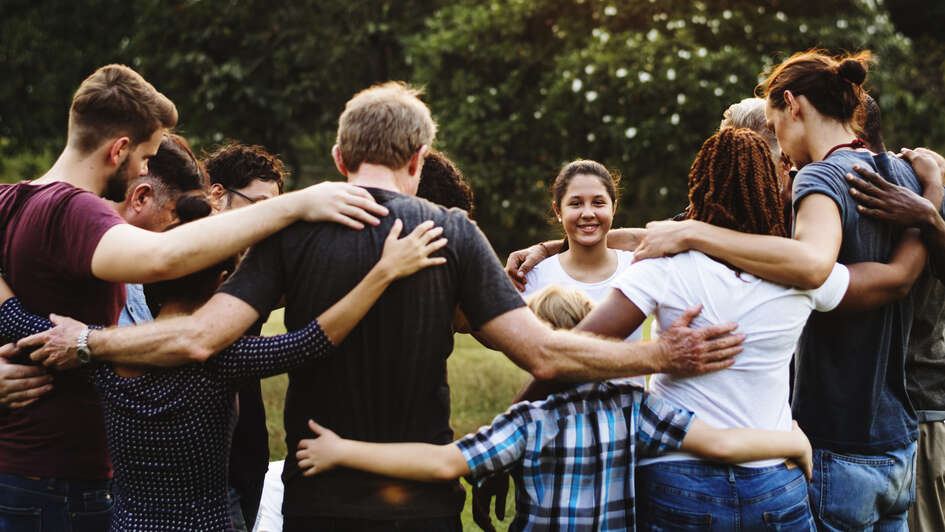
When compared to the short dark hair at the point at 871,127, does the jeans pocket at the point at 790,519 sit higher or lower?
lower

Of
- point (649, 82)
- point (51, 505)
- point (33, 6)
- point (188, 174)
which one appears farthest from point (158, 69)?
point (51, 505)

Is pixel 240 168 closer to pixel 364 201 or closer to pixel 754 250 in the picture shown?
pixel 364 201

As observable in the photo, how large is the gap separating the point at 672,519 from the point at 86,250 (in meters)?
2.19

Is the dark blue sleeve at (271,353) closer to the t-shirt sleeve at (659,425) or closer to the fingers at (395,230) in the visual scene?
the fingers at (395,230)

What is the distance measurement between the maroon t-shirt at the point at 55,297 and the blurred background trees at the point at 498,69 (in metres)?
10.1

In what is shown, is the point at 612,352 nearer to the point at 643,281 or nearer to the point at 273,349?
the point at 643,281

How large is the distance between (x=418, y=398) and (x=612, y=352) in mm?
667

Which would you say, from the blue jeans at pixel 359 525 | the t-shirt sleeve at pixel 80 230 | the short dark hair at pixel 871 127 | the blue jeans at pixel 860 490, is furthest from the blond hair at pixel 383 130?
the short dark hair at pixel 871 127

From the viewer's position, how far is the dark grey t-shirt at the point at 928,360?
12.5ft

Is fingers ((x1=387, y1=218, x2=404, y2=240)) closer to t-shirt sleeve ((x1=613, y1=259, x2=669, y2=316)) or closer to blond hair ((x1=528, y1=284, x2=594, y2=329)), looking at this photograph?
blond hair ((x1=528, y1=284, x2=594, y2=329))

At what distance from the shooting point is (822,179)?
3.26 metres

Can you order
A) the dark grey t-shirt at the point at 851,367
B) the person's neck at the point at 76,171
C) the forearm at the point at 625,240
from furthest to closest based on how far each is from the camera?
the forearm at the point at 625,240
the dark grey t-shirt at the point at 851,367
the person's neck at the point at 76,171

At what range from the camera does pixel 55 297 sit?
10.1 feet

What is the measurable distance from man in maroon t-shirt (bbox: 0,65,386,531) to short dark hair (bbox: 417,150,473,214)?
41.6 inches
